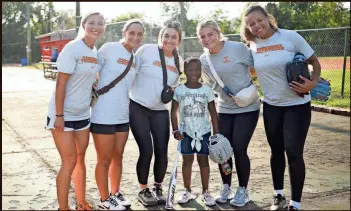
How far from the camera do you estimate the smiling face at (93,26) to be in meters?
4.02

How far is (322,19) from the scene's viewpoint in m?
34.4

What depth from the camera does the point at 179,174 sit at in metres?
5.70

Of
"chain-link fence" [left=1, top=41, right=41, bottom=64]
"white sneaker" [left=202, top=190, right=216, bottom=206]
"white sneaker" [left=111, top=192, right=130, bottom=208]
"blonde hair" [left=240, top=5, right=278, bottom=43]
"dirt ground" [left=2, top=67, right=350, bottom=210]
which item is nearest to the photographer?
"blonde hair" [left=240, top=5, right=278, bottom=43]

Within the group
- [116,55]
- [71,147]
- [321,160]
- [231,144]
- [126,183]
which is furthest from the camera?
[321,160]

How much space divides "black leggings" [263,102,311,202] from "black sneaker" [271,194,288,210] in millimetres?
229

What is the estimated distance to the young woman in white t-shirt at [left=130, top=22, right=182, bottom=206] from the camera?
449 centimetres

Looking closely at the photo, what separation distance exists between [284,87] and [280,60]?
0.26 meters

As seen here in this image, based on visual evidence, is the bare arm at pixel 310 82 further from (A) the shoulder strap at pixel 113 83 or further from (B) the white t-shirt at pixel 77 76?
(B) the white t-shirt at pixel 77 76

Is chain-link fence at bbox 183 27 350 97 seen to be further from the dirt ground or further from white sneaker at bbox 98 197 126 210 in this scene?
white sneaker at bbox 98 197 126 210

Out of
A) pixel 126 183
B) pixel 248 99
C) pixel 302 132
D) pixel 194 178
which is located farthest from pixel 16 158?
pixel 302 132

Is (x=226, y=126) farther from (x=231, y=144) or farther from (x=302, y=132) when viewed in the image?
(x=302, y=132)

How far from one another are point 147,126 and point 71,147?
0.89 m

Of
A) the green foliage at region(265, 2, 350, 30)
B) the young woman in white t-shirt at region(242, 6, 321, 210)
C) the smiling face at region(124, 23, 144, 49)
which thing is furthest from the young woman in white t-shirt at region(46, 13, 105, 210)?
the green foliage at region(265, 2, 350, 30)

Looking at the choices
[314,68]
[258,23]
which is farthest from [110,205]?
[314,68]
